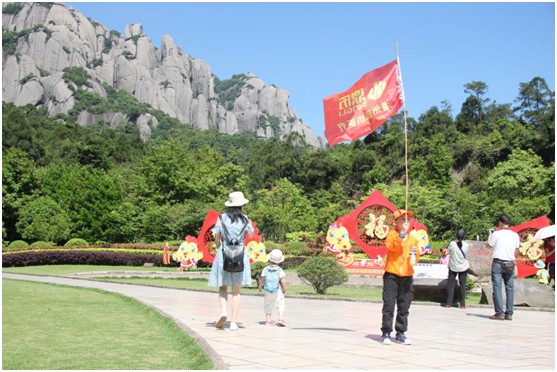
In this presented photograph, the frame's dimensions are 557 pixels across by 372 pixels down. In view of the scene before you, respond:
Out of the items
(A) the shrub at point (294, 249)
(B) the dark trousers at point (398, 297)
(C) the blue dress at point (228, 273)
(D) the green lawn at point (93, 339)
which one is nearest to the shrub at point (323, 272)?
(D) the green lawn at point (93, 339)

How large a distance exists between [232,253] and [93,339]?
182 centimetres

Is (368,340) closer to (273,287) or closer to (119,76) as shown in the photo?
(273,287)

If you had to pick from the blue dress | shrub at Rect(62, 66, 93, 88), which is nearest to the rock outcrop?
shrub at Rect(62, 66, 93, 88)

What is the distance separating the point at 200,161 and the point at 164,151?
14.3 metres

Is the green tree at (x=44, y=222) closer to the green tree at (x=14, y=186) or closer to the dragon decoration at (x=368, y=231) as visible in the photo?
the green tree at (x=14, y=186)

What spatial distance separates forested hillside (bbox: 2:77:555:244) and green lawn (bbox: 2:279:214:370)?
29.9 meters

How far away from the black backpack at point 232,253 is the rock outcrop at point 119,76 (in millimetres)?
105547

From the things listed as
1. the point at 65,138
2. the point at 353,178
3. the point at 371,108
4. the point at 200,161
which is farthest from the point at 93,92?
the point at 371,108

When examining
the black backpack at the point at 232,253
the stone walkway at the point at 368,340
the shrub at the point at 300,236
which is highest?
the shrub at the point at 300,236

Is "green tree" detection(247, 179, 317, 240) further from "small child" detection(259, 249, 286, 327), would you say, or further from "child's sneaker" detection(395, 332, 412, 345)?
"child's sneaker" detection(395, 332, 412, 345)

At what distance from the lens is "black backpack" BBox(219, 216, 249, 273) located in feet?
24.9

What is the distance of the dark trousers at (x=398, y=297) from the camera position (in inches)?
272

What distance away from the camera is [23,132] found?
6041 centimetres

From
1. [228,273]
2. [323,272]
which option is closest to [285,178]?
[323,272]
